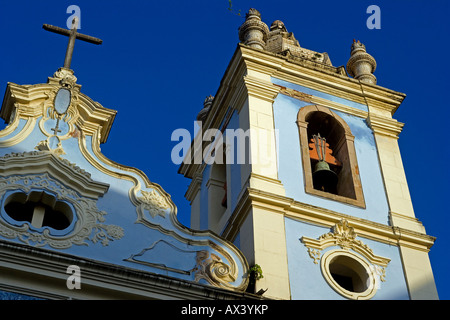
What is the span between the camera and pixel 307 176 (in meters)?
14.1

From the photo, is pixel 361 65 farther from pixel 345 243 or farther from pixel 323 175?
pixel 345 243

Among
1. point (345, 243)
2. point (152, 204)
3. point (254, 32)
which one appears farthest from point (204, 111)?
point (152, 204)

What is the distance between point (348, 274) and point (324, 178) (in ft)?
6.89

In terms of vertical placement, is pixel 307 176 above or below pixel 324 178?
below

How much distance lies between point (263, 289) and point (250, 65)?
5205 mm

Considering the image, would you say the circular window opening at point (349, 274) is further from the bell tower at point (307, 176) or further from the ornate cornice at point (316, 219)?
the ornate cornice at point (316, 219)

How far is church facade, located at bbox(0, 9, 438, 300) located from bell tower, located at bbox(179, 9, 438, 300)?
0.02m

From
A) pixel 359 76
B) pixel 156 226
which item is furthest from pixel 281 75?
pixel 156 226

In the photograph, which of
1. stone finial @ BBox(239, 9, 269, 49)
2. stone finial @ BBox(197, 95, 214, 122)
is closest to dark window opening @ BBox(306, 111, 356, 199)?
stone finial @ BBox(239, 9, 269, 49)

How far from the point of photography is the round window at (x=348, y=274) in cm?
1252

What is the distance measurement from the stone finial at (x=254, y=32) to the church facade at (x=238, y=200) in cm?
6

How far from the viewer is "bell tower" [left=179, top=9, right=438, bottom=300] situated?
1273 centimetres

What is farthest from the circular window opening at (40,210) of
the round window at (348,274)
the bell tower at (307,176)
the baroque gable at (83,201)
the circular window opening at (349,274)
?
the circular window opening at (349,274)
